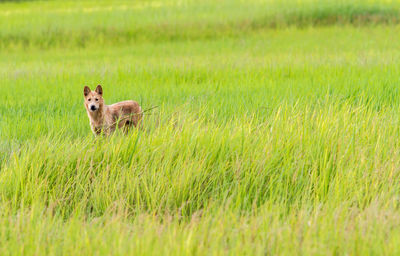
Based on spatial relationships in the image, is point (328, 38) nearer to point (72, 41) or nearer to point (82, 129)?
point (72, 41)

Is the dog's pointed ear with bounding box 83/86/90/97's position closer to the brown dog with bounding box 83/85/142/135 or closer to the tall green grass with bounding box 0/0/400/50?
the brown dog with bounding box 83/85/142/135

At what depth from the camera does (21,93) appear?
8.74 meters

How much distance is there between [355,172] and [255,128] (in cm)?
147

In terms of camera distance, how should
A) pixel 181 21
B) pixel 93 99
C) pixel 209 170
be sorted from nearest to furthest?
pixel 209 170, pixel 93 99, pixel 181 21

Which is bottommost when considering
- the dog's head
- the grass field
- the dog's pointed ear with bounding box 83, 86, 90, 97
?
the grass field

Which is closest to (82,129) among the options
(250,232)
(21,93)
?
(21,93)

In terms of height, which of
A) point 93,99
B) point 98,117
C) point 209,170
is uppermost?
point 93,99

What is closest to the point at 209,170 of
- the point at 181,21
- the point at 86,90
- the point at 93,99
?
the point at 93,99

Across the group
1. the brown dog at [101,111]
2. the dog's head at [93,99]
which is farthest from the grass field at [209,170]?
the dog's head at [93,99]

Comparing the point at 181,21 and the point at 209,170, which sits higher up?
the point at 181,21

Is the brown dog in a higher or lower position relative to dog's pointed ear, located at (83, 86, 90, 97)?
lower

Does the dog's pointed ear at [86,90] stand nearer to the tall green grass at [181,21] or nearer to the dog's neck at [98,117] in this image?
the dog's neck at [98,117]

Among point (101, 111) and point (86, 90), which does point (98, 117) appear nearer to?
point (101, 111)

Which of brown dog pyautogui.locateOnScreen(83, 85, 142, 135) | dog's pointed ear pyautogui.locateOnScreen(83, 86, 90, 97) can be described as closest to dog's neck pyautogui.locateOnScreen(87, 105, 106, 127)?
brown dog pyautogui.locateOnScreen(83, 85, 142, 135)
